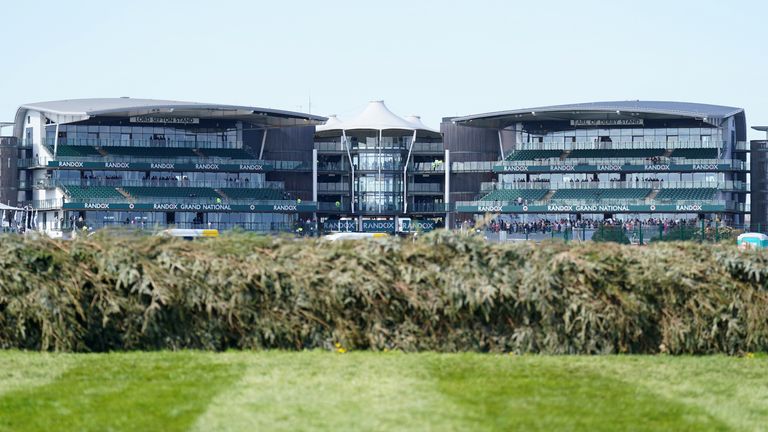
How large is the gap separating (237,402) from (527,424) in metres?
3.16

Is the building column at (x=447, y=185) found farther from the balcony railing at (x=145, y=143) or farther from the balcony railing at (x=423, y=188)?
the balcony railing at (x=145, y=143)

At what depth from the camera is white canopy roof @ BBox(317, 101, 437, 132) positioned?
9731cm

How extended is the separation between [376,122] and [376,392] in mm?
84937

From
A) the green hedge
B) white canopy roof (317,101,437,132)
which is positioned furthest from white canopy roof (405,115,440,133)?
the green hedge

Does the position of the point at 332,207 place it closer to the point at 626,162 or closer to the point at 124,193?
the point at 124,193

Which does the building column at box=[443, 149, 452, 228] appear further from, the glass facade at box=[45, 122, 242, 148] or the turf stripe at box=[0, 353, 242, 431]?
the turf stripe at box=[0, 353, 242, 431]

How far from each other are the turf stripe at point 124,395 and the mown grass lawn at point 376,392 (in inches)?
0.6

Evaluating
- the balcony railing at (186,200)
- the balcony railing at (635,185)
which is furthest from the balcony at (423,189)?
the balcony railing at (186,200)

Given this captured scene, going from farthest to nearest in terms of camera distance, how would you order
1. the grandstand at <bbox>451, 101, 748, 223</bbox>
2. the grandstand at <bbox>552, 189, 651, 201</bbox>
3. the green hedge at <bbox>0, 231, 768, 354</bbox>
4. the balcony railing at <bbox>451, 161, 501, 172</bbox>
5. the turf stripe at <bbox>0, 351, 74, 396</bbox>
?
the balcony railing at <bbox>451, 161, 501, 172</bbox> → the grandstand at <bbox>552, 189, 651, 201</bbox> → the grandstand at <bbox>451, 101, 748, 223</bbox> → the green hedge at <bbox>0, 231, 768, 354</bbox> → the turf stripe at <bbox>0, 351, 74, 396</bbox>

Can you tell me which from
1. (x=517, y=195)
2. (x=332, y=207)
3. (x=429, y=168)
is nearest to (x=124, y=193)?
(x=332, y=207)

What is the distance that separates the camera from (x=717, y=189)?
91.7 m

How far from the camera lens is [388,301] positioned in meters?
17.2

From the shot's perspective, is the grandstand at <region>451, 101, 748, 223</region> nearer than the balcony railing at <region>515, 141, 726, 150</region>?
Yes

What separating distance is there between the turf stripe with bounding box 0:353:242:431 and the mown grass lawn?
1cm
